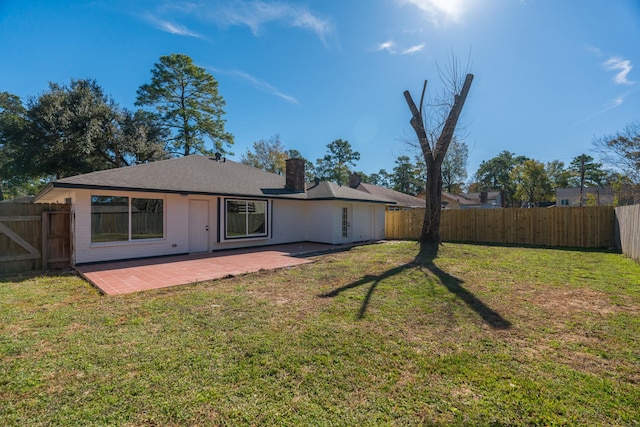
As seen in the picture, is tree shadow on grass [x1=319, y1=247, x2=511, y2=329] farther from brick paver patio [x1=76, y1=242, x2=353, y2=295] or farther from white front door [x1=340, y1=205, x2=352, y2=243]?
white front door [x1=340, y1=205, x2=352, y2=243]

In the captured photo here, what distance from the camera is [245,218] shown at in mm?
12094

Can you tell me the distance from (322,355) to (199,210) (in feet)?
29.9

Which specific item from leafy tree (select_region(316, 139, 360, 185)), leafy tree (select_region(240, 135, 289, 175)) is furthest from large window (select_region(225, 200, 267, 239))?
leafy tree (select_region(316, 139, 360, 185))

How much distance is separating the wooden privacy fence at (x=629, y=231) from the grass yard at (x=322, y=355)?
404 centimetres

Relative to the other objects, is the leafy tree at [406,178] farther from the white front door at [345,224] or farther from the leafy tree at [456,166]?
the white front door at [345,224]

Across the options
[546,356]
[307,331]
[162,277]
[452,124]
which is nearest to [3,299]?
[162,277]

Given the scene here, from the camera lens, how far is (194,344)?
343 cm

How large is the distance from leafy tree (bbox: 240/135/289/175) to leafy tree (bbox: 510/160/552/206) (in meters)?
30.2

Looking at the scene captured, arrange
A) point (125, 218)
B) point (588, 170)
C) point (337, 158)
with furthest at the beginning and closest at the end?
point (337, 158) → point (588, 170) → point (125, 218)

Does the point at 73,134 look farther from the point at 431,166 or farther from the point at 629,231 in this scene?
the point at 629,231

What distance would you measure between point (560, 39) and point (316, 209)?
1107cm

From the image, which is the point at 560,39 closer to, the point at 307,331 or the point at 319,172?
the point at 307,331

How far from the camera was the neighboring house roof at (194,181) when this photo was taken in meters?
8.37

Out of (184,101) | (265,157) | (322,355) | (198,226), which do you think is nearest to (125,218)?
(198,226)
